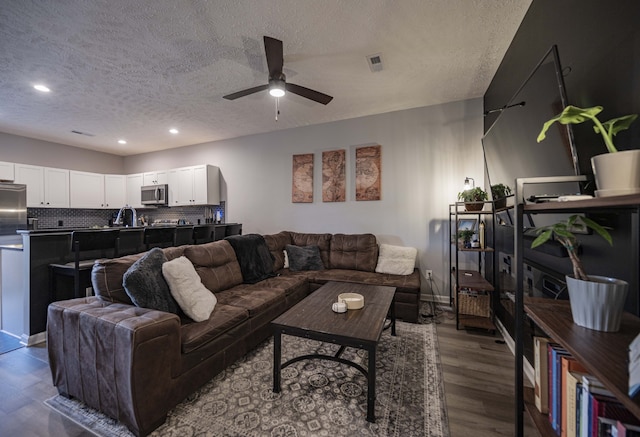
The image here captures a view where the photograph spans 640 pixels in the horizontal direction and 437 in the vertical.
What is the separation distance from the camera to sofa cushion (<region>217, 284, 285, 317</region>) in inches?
91.4

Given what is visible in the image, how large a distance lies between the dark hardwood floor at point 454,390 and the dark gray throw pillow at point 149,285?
2.47 ft

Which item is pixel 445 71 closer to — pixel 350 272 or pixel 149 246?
pixel 350 272

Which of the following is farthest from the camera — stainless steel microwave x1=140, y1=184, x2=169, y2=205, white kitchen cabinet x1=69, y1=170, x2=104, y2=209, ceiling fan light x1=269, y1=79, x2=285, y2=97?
stainless steel microwave x1=140, y1=184, x2=169, y2=205

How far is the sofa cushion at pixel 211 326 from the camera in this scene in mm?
1682

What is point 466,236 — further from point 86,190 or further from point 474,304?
point 86,190

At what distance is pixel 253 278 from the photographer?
3096 mm

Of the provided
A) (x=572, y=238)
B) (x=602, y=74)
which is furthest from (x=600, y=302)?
(x=602, y=74)

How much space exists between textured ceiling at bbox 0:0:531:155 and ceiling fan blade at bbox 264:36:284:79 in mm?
237

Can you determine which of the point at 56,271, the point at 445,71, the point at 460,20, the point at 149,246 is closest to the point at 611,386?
the point at 460,20

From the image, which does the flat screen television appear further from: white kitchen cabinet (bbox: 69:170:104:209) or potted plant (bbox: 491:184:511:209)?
white kitchen cabinet (bbox: 69:170:104:209)

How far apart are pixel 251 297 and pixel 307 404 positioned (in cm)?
112

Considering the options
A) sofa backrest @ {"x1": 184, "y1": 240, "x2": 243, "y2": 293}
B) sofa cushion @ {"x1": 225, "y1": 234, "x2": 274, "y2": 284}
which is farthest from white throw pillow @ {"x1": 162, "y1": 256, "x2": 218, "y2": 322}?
sofa cushion @ {"x1": 225, "y1": 234, "x2": 274, "y2": 284}

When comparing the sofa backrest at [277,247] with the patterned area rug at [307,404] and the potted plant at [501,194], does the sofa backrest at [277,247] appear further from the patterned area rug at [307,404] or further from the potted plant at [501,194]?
the potted plant at [501,194]

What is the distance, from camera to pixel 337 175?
167 inches
